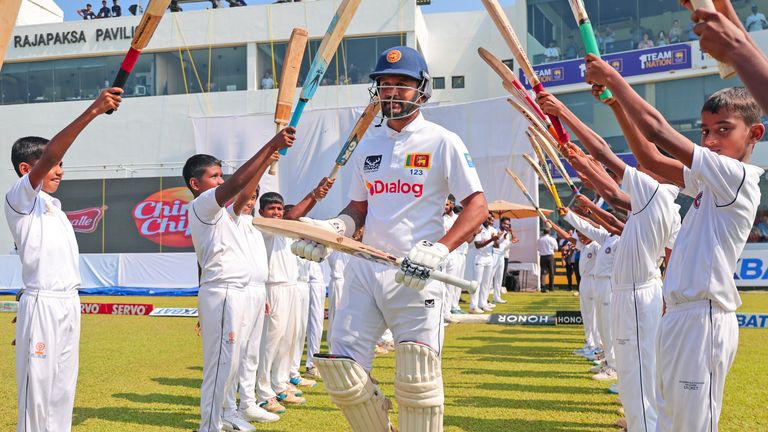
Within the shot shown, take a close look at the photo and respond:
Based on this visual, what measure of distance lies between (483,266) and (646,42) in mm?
16076

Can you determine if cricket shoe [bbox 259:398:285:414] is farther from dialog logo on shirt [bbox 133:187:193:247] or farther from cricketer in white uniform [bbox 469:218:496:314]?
dialog logo on shirt [bbox 133:187:193:247]

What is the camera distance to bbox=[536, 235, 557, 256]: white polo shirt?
85.4 ft

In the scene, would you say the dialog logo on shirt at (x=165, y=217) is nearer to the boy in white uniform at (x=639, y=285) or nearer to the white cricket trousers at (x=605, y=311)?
the white cricket trousers at (x=605, y=311)

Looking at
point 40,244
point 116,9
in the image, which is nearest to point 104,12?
point 116,9

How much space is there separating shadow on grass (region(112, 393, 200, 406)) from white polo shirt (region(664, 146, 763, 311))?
18.3 ft

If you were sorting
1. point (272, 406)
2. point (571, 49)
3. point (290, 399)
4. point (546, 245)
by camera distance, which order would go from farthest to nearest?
point (571, 49) → point (546, 245) → point (290, 399) → point (272, 406)

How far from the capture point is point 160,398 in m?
7.88

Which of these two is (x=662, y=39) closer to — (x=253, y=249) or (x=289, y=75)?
(x=253, y=249)

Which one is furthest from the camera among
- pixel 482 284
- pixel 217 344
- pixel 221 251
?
pixel 482 284

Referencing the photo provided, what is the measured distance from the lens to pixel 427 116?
21844 mm

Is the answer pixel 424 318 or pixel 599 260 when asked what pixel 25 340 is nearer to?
pixel 424 318

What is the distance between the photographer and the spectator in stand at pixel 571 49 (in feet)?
102

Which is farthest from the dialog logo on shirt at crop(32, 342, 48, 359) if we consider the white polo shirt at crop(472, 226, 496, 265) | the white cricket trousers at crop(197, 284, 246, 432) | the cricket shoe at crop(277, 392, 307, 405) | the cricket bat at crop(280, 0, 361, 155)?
the white polo shirt at crop(472, 226, 496, 265)

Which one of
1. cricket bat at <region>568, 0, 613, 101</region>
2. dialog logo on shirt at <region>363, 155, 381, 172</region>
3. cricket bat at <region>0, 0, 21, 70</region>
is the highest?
cricket bat at <region>568, 0, 613, 101</region>
